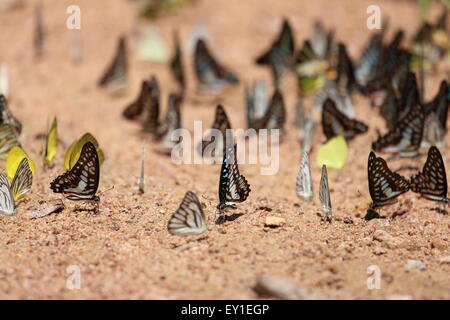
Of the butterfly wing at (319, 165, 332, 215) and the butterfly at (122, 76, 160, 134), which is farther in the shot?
the butterfly at (122, 76, 160, 134)

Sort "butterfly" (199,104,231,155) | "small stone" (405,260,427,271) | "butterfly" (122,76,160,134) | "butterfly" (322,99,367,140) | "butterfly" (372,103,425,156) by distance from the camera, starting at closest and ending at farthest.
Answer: "small stone" (405,260,427,271) < "butterfly" (372,103,425,156) < "butterfly" (199,104,231,155) < "butterfly" (322,99,367,140) < "butterfly" (122,76,160,134)

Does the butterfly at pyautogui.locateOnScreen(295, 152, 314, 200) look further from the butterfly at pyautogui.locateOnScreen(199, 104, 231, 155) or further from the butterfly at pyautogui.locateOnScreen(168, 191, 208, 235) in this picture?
the butterfly at pyautogui.locateOnScreen(199, 104, 231, 155)

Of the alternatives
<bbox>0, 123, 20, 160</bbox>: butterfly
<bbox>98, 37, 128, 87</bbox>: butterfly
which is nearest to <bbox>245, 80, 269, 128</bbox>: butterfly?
<bbox>98, 37, 128, 87</bbox>: butterfly

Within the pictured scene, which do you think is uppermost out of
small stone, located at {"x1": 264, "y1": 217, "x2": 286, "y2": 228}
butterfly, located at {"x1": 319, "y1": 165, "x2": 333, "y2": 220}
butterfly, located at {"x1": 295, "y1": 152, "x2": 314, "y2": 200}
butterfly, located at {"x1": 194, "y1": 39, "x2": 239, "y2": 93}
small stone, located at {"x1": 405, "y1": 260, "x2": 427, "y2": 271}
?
butterfly, located at {"x1": 194, "y1": 39, "x2": 239, "y2": 93}

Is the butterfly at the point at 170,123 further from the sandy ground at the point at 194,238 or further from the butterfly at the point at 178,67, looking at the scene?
the butterfly at the point at 178,67

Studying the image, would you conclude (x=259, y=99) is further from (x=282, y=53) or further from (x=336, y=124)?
(x=282, y=53)

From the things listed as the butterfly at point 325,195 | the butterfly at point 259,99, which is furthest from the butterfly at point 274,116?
the butterfly at point 325,195

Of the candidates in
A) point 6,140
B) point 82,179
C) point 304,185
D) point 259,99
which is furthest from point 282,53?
point 82,179
